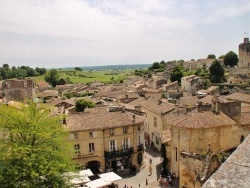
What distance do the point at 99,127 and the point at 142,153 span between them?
8.02 metres

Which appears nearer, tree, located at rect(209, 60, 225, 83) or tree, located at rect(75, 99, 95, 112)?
tree, located at rect(75, 99, 95, 112)

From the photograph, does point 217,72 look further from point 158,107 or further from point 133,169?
point 133,169

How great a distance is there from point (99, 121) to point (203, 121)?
49.0ft

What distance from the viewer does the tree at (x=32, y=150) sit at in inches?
916

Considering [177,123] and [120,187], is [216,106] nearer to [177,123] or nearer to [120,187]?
[177,123]

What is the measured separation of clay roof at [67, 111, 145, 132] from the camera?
40.5 metres

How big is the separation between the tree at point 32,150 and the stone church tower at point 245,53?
99148 millimetres

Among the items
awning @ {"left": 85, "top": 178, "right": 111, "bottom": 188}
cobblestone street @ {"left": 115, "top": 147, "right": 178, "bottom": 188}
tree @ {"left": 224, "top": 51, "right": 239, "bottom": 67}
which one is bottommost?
cobblestone street @ {"left": 115, "top": 147, "right": 178, "bottom": 188}

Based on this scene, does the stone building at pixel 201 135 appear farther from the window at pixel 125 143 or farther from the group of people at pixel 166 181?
the window at pixel 125 143

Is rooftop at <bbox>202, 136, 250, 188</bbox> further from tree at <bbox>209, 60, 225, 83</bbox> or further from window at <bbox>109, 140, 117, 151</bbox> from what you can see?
tree at <bbox>209, 60, 225, 83</bbox>

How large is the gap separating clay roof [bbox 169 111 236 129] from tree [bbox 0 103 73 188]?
14.3 metres

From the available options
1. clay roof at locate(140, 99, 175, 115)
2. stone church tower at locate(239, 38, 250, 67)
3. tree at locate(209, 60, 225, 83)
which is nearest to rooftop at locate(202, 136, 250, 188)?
clay roof at locate(140, 99, 175, 115)

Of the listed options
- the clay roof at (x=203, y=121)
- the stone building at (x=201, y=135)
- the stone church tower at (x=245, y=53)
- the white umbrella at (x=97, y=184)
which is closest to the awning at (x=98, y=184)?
the white umbrella at (x=97, y=184)

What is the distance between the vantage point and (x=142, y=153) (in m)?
43.4
